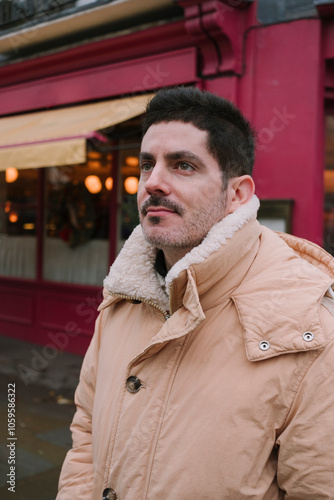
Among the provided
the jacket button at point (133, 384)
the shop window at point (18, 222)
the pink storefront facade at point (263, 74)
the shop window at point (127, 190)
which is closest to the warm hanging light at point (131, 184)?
the shop window at point (127, 190)

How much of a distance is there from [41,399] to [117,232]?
9.08ft

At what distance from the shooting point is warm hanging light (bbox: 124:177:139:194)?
23.6 feet

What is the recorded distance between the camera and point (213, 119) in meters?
1.62

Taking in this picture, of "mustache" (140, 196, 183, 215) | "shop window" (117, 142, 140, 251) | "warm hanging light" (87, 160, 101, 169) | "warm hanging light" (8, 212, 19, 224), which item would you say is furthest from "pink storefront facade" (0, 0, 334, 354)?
"mustache" (140, 196, 183, 215)

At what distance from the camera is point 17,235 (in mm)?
8914

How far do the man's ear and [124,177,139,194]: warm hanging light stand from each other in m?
5.54

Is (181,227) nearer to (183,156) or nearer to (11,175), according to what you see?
(183,156)

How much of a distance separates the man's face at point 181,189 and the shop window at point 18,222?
7325 mm

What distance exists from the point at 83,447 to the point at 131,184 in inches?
221

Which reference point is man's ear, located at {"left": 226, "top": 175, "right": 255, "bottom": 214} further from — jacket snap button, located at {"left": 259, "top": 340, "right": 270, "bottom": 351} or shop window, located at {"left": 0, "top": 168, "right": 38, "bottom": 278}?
shop window, located at {"left": 0, "top": 168, "right": 38, "bottom": 278}

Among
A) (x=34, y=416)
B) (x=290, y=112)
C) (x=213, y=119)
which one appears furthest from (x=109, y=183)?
(x=213, y=119)

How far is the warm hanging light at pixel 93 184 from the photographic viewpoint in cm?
761

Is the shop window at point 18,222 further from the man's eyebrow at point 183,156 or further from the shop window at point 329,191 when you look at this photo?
the man's eyebrow at point 183,156

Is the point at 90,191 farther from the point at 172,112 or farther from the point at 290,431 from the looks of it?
the point at 290,431
